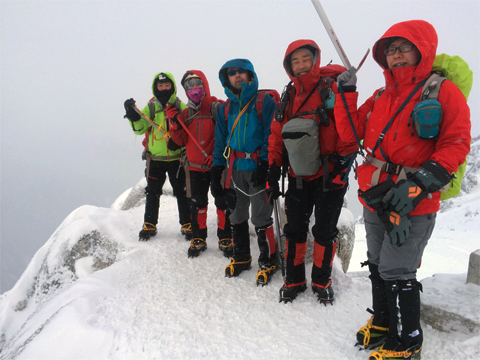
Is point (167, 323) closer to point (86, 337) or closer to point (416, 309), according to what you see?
point (86, 337)

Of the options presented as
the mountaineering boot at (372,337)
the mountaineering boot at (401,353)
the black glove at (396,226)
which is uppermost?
the black glove at (396,226)

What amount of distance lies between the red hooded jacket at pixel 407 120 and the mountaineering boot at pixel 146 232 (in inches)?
179

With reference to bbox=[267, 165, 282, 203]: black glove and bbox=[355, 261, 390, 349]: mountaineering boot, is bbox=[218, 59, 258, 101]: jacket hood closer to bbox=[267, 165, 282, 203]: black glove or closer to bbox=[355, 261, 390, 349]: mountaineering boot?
bbox=[267, 165, 282, 203]: black glove

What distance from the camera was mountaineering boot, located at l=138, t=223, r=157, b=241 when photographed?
5.75 meters

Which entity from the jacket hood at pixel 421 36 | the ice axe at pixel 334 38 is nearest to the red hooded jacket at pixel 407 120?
the jacket hood at pixel 421 36

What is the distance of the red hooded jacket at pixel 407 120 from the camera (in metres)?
1.94

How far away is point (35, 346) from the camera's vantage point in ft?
8.91

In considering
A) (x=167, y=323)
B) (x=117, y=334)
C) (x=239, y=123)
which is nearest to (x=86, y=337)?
(x=117, y=334)

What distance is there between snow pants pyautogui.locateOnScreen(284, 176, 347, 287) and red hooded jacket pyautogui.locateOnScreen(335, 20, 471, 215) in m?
0.76

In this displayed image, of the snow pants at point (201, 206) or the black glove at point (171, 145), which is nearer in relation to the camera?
the snow pants at point (201, 206)

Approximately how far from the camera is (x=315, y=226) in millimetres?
3363

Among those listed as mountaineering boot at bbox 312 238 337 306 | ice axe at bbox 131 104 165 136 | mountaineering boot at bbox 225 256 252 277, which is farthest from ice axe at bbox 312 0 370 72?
ice axe at bbox 131 104 165 136

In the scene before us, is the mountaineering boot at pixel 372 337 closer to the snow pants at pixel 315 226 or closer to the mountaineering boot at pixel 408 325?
the mountaineering boot at pixel 408 325

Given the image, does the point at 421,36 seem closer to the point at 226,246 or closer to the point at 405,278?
the point at 405,278
